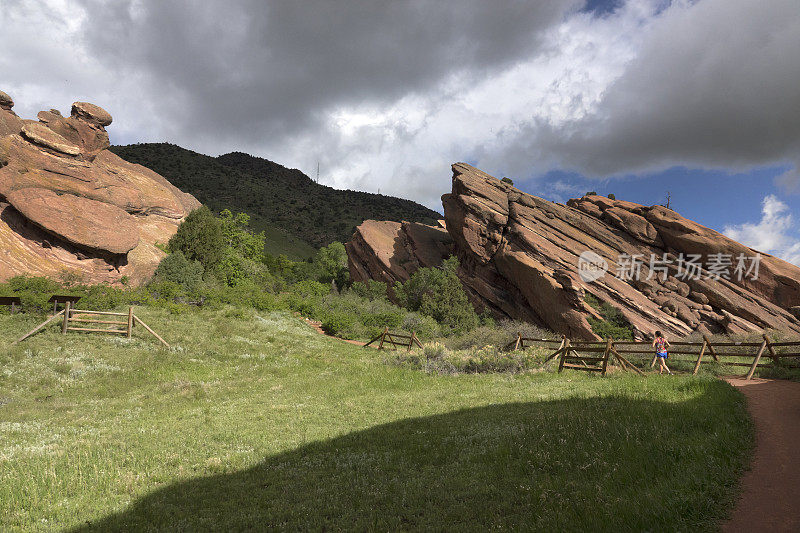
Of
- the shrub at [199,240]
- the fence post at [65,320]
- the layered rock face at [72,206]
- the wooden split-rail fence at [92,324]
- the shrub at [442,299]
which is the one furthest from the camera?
the shrub at [442,299]

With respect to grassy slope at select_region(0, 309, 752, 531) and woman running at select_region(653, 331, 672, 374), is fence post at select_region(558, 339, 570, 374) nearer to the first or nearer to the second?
grassy slope at select_region(0, 309, 752, 531)

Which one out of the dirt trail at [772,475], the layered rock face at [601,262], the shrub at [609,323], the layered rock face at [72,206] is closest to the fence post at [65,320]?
the layered rock face at [72,206]

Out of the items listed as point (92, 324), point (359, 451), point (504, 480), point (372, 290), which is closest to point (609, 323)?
point (372, 290)

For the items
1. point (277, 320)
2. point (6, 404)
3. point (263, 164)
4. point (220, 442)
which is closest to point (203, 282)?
point (277, 320)

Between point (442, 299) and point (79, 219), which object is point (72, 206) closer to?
point (79, 219)

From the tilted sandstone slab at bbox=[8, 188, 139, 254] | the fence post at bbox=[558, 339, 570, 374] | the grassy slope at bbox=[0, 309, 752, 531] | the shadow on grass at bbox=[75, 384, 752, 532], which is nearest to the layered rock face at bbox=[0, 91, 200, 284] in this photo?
the tilted sandstone slab at bbox=[8, 188, 139, 254]

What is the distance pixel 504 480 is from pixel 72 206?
39.9 meters

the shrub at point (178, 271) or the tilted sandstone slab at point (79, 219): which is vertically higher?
the tilted sandstone slab at point (79, 219)

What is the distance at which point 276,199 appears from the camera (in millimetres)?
112188

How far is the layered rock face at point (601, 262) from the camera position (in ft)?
118

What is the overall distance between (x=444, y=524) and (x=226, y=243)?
52.5m

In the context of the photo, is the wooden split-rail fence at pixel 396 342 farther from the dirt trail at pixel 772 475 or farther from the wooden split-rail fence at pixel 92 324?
the dirt trail at pixel 772 475

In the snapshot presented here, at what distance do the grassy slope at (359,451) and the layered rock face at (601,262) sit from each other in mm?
27494

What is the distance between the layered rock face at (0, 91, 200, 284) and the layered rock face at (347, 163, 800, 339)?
32812 mm
